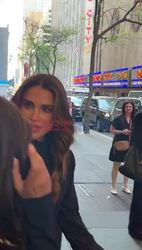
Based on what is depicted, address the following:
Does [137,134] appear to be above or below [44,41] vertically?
below

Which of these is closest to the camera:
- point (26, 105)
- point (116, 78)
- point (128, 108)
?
point (26, 105)

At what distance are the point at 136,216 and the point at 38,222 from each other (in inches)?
170

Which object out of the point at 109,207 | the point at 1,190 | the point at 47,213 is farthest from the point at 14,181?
the point at 109,207

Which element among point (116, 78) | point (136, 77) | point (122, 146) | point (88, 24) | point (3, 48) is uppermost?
point (88, 24)

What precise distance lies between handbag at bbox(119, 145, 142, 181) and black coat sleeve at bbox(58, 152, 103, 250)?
3.30 meters

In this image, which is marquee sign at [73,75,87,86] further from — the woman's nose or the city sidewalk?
the woman's nose

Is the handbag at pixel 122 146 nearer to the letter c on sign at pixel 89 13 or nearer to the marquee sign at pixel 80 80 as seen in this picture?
the letter c on sign at pixel 89 13

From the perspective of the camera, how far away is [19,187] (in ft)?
4.57

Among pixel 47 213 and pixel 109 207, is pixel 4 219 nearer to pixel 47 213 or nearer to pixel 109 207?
pixel 47 213

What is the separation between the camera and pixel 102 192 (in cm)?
823

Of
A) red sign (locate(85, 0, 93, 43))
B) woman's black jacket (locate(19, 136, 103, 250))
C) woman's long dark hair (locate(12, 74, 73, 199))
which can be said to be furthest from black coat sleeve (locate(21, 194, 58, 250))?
red sign (locate(85, 0, 93, 43))

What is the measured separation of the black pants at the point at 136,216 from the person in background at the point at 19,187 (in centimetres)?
426

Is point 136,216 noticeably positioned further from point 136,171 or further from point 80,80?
point 80,80

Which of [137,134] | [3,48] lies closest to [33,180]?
[137,134]
